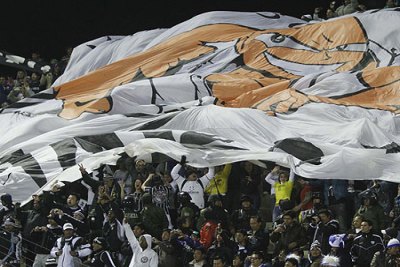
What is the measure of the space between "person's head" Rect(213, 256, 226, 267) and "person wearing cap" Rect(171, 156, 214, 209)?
9.84 feet

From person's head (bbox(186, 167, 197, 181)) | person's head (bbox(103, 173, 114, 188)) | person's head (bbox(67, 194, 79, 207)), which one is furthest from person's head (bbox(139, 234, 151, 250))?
person's head (bbox(103, 173, 114, 188))

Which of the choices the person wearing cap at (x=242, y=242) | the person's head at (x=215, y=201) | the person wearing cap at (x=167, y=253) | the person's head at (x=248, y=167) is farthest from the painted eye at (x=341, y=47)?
the person wearing cap at (x=242, y=242)

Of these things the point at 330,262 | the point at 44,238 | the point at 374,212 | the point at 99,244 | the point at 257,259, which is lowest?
the point at 44,238

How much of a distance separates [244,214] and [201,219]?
67 centimetres

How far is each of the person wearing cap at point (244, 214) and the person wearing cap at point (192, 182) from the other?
1.18 metres

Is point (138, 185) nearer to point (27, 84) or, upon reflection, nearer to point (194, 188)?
point (194, 188)

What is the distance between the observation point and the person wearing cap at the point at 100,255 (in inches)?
829

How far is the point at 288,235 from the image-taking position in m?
19.6

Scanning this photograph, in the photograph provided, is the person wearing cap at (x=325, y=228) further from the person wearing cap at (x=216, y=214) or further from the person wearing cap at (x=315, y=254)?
the person wearing cap at (x=216, y=214)

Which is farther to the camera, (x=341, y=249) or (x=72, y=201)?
(x=72, y=201)

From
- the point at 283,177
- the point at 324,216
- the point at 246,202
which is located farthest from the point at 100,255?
the point at 324,216

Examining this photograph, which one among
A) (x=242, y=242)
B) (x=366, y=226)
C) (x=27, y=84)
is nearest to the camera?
(x=366, y=226)

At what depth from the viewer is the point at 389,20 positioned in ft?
91.7

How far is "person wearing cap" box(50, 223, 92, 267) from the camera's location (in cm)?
2112
